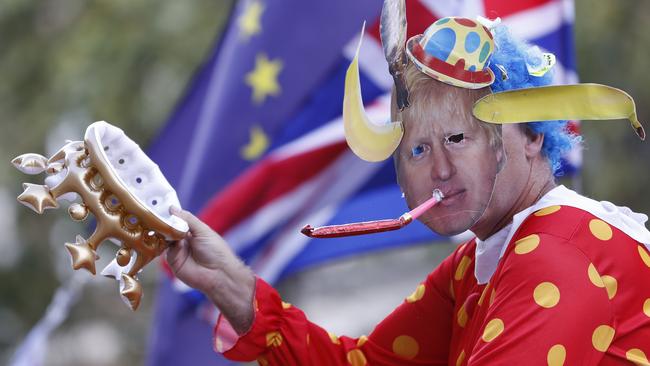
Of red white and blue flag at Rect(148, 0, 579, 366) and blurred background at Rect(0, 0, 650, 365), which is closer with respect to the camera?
red white and blue flag at Rect(148, 0, 579, 366)

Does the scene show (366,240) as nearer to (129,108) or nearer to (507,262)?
(507,262)

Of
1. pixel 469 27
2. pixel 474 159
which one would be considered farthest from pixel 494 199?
pixel 469 27

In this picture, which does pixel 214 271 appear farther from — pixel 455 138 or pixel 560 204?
pixel 560 204

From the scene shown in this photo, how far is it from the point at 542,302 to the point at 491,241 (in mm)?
331

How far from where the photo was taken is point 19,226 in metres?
9.82

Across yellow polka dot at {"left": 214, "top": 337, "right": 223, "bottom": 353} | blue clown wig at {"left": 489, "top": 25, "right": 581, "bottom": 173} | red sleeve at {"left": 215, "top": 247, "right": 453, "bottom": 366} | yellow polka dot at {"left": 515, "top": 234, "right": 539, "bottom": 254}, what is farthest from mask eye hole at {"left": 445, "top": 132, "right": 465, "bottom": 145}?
yellow polka dot at {"left": 214, "top": 337, "right": 223, "bottom": 353}

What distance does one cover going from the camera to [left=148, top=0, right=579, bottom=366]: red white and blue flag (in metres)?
4.53

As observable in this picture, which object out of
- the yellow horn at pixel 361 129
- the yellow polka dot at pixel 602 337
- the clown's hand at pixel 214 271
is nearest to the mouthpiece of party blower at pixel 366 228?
the yellow horn at pixel 361 129

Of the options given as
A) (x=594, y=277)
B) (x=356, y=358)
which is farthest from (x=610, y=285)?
(x=356, y=358)

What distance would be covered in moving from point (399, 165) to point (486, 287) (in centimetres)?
30

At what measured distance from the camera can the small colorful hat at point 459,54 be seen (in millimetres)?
2453

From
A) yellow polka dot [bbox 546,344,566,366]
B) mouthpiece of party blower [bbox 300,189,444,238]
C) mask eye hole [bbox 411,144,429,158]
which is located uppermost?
mask eye hole [bbox 411,144,429,158]

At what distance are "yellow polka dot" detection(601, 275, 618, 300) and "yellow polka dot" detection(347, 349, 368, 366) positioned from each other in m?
0.71

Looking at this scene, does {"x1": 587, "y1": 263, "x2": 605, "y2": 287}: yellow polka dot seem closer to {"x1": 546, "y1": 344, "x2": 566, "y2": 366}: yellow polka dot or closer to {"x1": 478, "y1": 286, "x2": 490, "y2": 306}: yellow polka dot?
{"x1": 546, "y1": 344, "x2": 566, "y2": 366}: yellow polka dot
